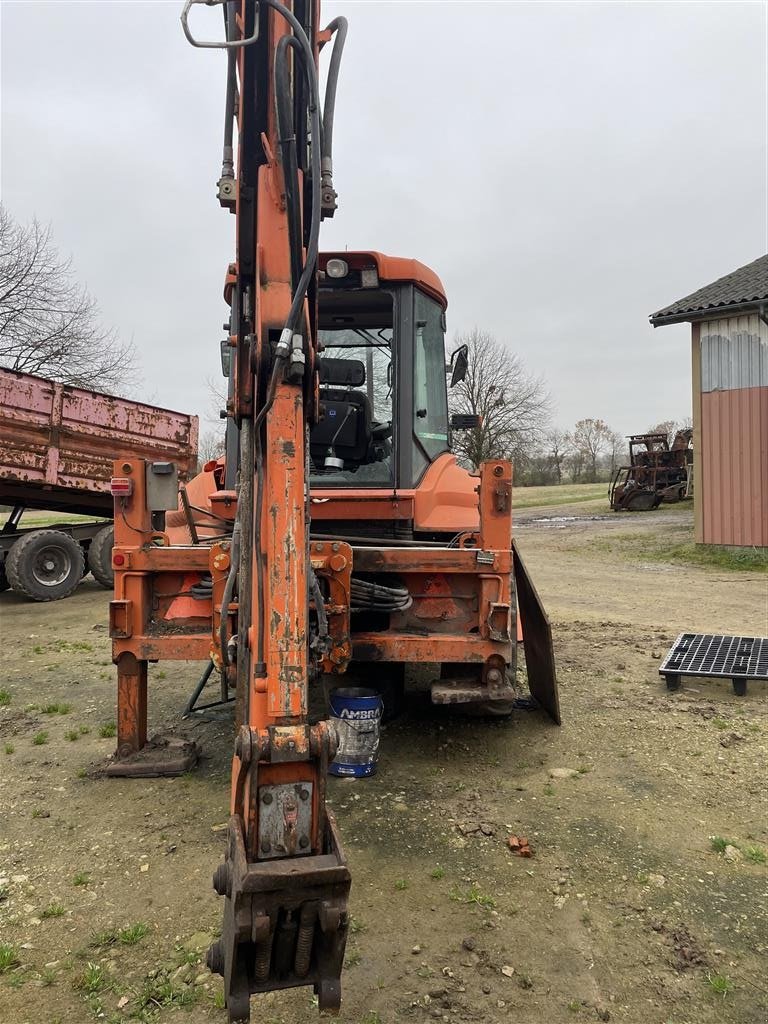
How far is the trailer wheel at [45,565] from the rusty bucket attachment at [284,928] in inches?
366

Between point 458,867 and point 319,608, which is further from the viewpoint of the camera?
point 458,867

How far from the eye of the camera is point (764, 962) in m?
2.46

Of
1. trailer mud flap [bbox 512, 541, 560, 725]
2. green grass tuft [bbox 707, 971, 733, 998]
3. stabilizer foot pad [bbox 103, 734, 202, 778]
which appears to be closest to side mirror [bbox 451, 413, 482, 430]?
trailer mud flap [bbox 512, 541, 560, 725]

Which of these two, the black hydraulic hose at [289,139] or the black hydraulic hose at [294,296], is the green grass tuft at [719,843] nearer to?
the black hydraulic hose at [294,296]

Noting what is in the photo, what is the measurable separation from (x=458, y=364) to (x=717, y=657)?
3.14 meters

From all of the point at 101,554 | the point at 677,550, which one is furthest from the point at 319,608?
the point at 677,550

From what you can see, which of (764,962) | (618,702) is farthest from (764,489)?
(764,962)

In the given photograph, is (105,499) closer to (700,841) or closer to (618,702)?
(618,702)

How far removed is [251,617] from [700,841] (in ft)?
7.49

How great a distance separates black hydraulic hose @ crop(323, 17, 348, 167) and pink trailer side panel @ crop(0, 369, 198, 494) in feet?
25.1

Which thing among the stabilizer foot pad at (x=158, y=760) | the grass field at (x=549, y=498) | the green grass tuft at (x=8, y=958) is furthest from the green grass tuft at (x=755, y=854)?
the grass field at (x=549, y=498)

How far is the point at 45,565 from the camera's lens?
10312 mm

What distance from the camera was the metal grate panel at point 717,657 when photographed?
5395 mm

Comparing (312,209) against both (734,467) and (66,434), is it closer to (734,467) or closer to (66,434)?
(66,434)
